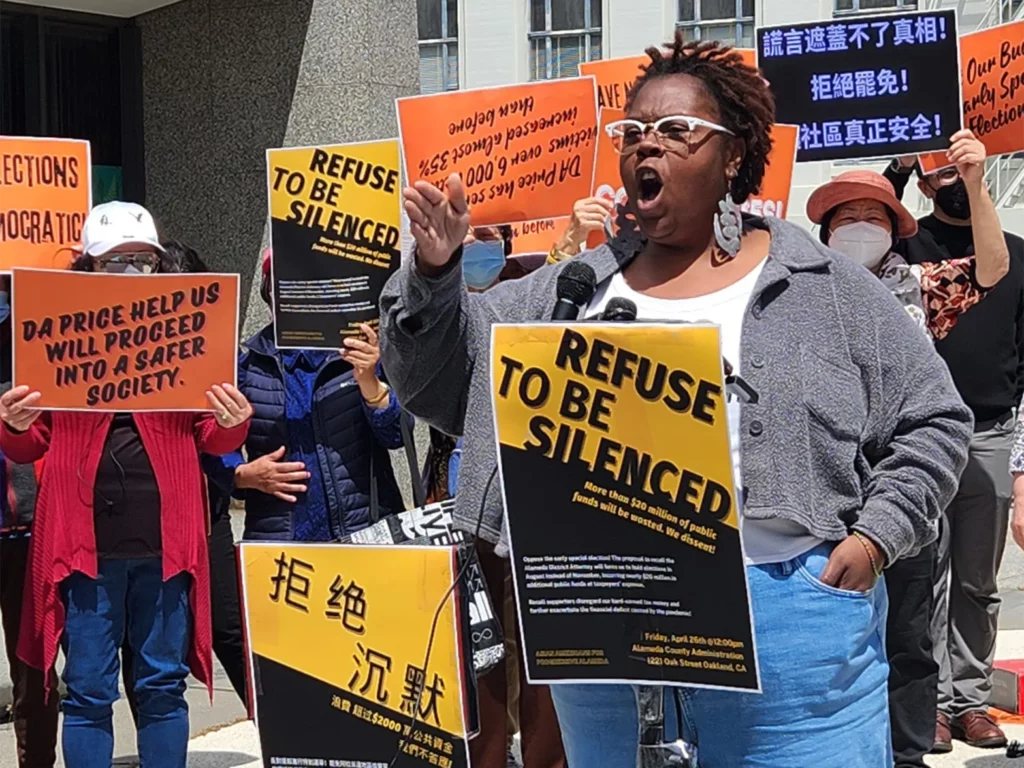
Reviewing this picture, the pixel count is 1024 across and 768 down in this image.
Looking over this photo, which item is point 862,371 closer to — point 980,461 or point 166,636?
point 166,636

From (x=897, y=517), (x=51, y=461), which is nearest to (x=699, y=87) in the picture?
(x=897, y=517)

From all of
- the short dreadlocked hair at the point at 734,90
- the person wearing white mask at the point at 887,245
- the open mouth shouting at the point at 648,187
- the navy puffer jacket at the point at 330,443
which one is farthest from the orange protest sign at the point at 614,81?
the open mouth shouting at the point at 648,187

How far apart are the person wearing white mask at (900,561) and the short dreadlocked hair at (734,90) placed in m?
2.44

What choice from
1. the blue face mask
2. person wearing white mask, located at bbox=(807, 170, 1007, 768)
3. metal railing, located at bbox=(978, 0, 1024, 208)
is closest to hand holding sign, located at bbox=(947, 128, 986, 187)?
person wearing white mask, located at bbox=(807, 170, 1007, 768)

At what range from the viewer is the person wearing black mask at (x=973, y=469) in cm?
621

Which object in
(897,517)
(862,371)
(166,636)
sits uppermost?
(862,371)

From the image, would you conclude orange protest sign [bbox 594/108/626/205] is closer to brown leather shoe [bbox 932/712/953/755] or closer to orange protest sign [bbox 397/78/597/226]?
orange protest sign [bbox 397/78/597/226]

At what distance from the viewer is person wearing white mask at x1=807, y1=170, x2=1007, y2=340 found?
5.49 m

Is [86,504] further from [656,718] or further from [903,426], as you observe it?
[903,426]

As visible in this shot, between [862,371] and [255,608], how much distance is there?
156 cm

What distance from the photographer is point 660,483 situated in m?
2.71

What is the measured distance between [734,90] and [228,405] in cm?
225

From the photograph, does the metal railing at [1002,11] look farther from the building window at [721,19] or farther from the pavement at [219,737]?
the pavement at [219,737]

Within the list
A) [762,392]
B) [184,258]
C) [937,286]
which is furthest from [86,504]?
[937,286]
